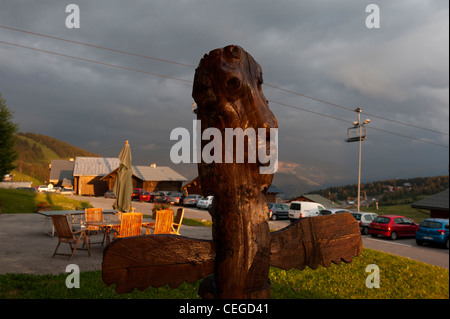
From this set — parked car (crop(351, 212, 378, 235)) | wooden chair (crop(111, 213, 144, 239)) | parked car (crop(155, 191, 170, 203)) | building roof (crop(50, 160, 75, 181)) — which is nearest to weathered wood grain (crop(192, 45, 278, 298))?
wooden chair (crop(111, 213, 144, 239))

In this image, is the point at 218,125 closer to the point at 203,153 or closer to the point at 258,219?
the point at 203,153

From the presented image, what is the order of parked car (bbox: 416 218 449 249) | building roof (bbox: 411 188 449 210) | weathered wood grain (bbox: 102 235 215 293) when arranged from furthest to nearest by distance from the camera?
1. building roof (bbox: 411 188 449 210)
2. parked car (bbox: 416 218 449 249)
3. weathered wood grain (bbox: 102 235 215 293)

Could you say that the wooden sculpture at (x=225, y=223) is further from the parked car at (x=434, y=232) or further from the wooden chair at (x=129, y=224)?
the parked car at (x=434, y=232)

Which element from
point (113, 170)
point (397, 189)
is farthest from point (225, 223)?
point (397, 189)

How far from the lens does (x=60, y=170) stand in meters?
66.7

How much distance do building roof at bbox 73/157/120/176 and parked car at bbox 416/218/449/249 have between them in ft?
153

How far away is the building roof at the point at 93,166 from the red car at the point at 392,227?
4442 cm

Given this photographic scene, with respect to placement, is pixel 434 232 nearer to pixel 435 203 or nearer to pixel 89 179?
pixel 435 203

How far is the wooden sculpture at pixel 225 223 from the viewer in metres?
1.34

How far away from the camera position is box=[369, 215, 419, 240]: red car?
15.0 metres

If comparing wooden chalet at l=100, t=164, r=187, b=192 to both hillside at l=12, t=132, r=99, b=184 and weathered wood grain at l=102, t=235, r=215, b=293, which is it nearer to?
weathered wood grain at l=102, t=235, r=215, b=293

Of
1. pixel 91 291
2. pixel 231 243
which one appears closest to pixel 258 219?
pixel 231 243

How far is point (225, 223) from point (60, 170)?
75.4 m

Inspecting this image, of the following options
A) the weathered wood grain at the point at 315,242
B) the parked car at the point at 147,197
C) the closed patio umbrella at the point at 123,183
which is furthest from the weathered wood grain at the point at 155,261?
the parked car at the point at 147,197
